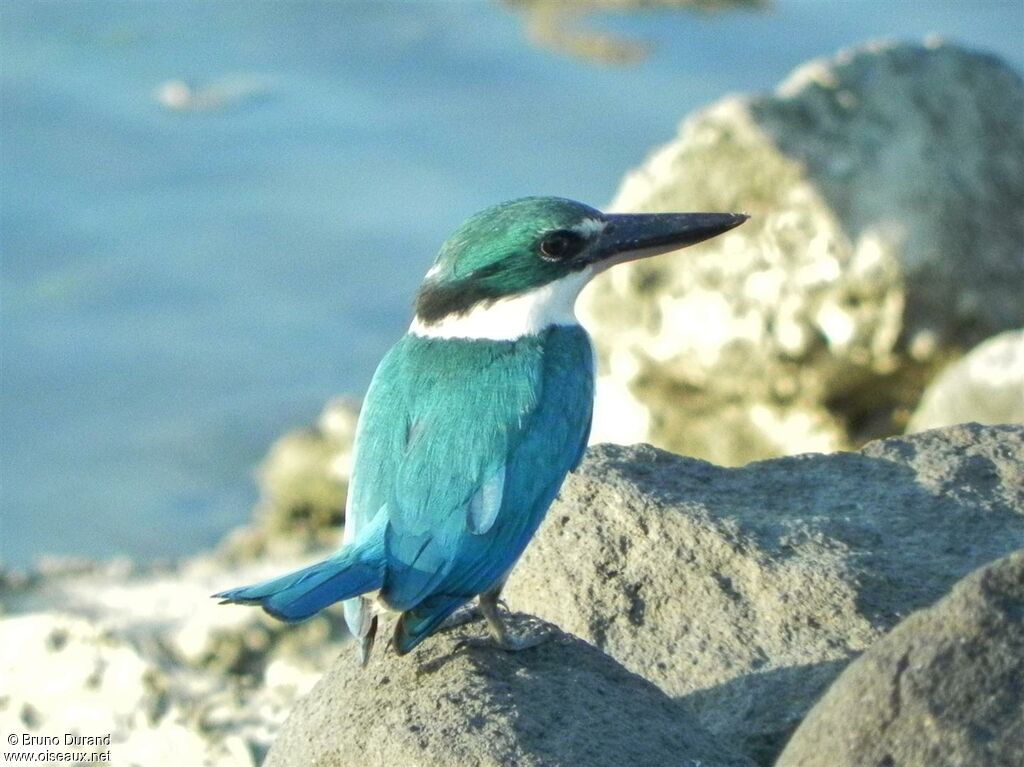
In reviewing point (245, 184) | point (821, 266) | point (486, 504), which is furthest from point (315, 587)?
point (245, 184)

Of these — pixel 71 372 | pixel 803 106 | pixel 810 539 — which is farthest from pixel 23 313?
pixel 810 539

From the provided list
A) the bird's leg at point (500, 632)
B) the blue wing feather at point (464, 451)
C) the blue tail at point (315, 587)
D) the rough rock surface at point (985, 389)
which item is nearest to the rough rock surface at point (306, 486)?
the rough rock surface at point (985, 389)

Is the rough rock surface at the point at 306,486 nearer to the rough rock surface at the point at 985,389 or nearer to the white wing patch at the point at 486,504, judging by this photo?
the rough rock surface at the point at 985,389

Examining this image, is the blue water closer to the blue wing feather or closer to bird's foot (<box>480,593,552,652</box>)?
the blue wing feather

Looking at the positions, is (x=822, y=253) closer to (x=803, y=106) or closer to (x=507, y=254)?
(x=803, y=106)

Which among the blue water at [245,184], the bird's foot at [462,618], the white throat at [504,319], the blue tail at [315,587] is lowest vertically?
the bird's foot at [462,618]

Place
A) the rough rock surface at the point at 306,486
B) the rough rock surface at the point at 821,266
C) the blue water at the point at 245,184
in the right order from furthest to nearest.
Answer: the blue water at the point at 245,184 < the rough rock surface at the point at 306,486 < the rough rock surface at the point at 821,266
